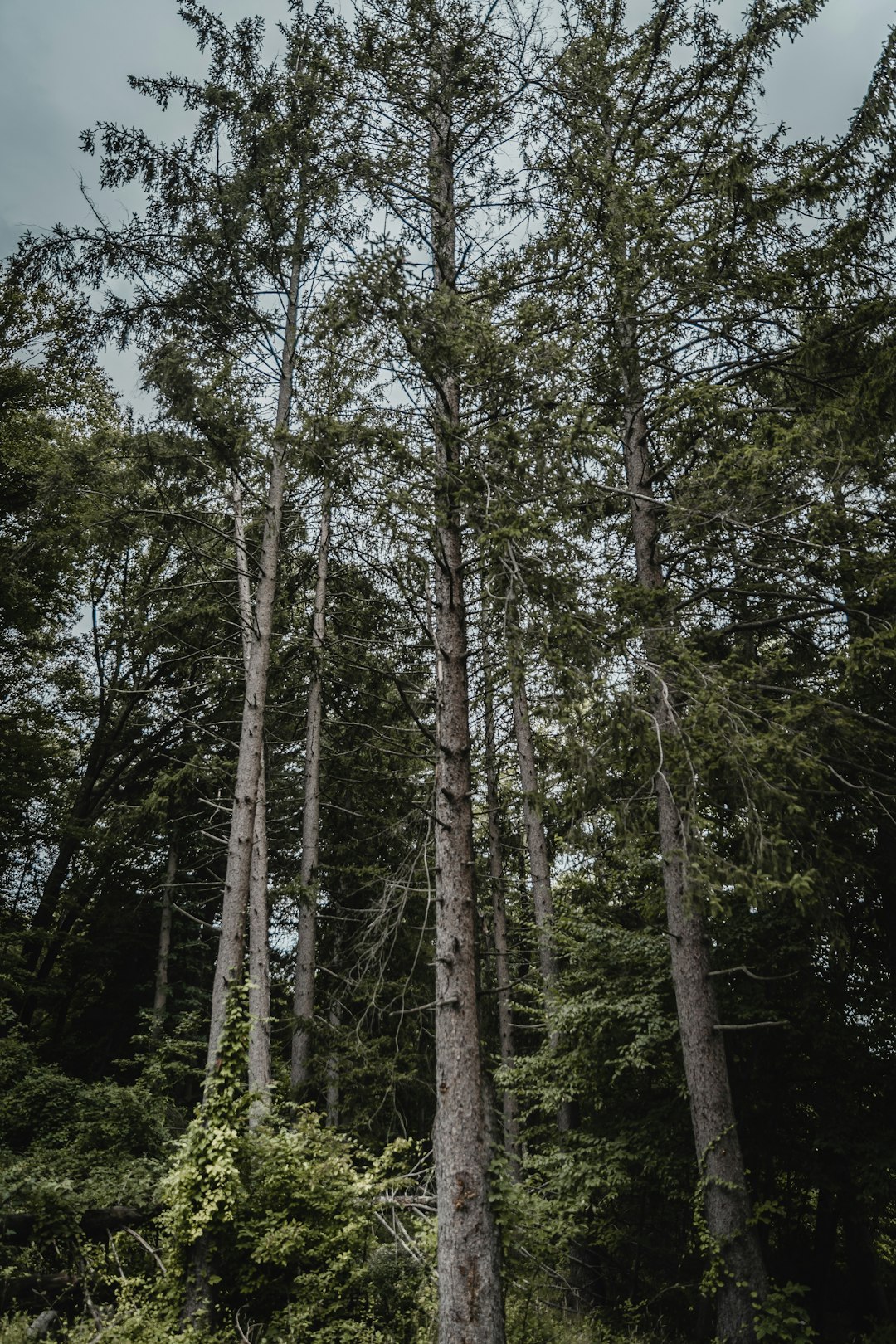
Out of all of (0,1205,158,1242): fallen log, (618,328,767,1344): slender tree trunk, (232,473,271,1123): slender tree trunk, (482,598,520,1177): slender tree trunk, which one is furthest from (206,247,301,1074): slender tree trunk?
(618,328,767,1344): slender tree trunk

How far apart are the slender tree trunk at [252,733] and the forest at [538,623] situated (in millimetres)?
57

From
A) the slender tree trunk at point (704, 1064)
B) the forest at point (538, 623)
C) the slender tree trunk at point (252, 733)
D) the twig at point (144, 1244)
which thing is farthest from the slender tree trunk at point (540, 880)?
the twig at point (144, 1244)

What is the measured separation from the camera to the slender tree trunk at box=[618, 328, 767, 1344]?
5.76 meters

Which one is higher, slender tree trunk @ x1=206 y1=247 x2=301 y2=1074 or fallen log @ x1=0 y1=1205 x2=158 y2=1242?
slender tree trunk @ x1=206 y1=247 x2=301 y2=1074

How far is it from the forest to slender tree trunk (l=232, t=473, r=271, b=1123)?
10cm

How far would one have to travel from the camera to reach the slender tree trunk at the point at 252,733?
798 cm

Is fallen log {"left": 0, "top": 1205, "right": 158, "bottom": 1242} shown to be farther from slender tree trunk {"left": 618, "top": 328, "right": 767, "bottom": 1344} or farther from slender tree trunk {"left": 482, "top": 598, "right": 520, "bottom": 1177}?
slender tree trunk {"left": 482, "top": 598, "right": 520, "bottom": 1177}

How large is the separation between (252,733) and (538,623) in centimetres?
541

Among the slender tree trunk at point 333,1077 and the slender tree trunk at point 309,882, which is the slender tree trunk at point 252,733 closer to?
the slender tree trunk at point 309,882

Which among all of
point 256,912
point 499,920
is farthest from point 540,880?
point 256,912

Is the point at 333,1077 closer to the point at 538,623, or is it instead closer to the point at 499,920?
the point at 499,920

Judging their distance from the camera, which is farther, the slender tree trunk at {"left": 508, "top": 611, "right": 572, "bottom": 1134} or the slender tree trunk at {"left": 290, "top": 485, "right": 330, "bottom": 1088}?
the slender tree trunk at {"left": 290, "top": 485, "right": 330, "bottom": 1088}

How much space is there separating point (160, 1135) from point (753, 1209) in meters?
8.02

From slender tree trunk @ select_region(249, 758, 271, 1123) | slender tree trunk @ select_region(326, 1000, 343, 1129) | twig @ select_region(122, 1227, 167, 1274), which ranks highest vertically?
slender tree trunk @ select_region(249, 758, 271, 1123)
